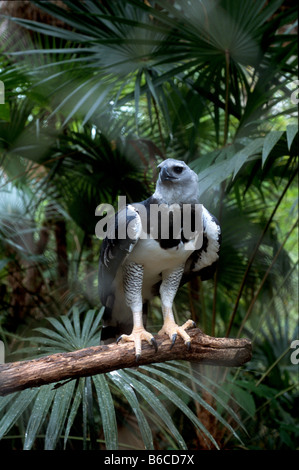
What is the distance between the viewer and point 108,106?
214 cm

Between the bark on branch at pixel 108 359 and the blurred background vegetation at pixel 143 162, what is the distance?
17 centimetres

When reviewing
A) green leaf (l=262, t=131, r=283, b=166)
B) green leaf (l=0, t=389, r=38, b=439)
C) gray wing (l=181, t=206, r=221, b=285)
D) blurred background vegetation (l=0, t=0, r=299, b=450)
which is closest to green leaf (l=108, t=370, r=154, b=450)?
blurred background vegetation (l=0, t=0, r=299, b=450)

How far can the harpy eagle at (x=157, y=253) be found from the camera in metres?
1.16

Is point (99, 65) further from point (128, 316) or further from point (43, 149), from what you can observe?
point (128, 316)

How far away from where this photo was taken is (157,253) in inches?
50.3

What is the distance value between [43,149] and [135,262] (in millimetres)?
1258

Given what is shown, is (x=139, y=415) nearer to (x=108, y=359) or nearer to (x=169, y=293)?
(x=108, y=359)

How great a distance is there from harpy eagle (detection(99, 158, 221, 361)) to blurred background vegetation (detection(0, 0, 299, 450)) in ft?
0.55

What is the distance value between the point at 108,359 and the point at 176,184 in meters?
0.46

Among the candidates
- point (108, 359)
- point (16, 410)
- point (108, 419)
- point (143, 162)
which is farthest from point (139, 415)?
point (143, 162)

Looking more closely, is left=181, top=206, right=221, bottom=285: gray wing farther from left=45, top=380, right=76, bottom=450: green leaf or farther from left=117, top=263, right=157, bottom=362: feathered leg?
A: left=45, top=380, right=76, bottom=450: green leaf

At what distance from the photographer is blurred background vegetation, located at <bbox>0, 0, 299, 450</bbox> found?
1.84 meters

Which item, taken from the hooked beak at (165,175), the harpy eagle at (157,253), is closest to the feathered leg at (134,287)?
the harpy eagle at (157,253)
